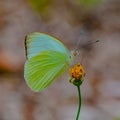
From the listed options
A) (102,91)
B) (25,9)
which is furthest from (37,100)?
(25,9)

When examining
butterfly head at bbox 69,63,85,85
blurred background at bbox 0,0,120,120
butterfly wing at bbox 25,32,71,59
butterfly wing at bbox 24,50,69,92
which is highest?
blurred background at bbox 0,0,120,120

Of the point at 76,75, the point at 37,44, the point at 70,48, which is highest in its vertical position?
the point at 70,48

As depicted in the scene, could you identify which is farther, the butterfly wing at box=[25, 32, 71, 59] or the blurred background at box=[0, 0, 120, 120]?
the blurred background at box=[0, 0, 120, 120]

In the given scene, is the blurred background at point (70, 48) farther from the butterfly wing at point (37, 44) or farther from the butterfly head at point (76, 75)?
the butterfly head at point (76, 75)

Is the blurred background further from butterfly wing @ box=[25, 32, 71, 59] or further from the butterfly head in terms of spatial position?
the butterfly head

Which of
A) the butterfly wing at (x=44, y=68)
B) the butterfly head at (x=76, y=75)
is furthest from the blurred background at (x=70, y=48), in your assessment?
the butterfly head at (x=76, y=75)

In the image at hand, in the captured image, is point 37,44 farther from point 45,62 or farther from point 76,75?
point 76,75

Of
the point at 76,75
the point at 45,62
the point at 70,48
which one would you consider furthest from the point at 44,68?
the point at 70,48

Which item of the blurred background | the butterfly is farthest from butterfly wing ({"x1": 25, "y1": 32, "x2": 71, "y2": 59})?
the blurred background

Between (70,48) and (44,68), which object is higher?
(70,48)

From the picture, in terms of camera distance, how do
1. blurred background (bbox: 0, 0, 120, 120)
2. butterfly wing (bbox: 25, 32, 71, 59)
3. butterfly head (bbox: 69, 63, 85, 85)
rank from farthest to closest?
1. blurred background (bbox: 0, 0, 120, 120)
2. butterfly wing (bbox: 25, 32, 71, 59)
3. butterfly head (bbox: 69, 63, 85, 85)
